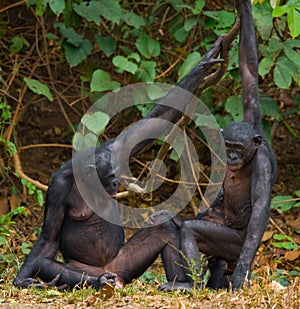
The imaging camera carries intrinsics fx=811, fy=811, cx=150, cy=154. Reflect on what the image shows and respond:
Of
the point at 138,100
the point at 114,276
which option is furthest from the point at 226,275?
the point at 138,100

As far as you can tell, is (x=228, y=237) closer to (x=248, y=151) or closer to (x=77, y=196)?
(x=248, y=151)

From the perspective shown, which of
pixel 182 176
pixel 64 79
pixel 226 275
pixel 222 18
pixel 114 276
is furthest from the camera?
pixel 64 79

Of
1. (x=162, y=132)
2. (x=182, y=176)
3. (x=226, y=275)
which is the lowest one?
(x=182, y=176)

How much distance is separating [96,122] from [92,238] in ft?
6.37

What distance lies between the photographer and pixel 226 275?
21.3ft

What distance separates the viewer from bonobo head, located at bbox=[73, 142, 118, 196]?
629cm

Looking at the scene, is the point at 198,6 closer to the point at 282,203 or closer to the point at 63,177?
the point at 282,203

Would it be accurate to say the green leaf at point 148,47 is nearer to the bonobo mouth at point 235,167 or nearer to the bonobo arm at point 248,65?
the bonobo arm at point 248,65

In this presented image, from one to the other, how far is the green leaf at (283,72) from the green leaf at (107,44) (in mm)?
2162

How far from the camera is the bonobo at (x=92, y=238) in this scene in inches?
245

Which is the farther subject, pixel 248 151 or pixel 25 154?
pixel 25 154

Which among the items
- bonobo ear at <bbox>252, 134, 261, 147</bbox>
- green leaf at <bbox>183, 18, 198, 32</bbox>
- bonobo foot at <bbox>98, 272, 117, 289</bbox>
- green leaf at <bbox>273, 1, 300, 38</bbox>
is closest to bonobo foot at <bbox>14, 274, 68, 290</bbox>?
bonobo foot at <bbox>98, 272, 117, 289</bbox>

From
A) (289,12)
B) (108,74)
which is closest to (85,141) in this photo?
(108,74)

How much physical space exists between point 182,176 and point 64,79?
2.12 meters
